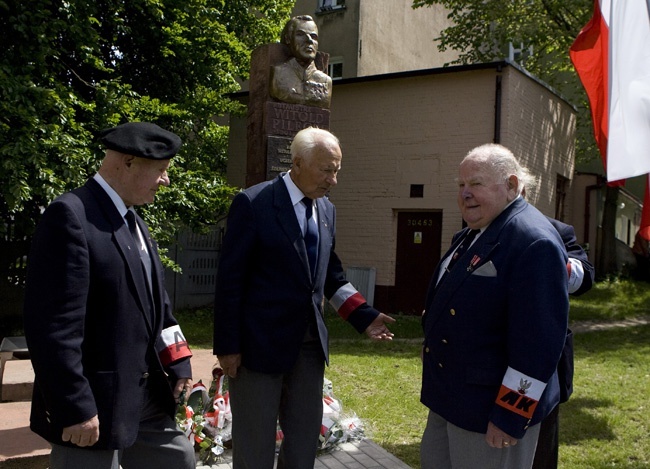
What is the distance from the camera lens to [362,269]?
45.7 feet

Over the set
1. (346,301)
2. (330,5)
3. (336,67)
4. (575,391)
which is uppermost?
(330,5)

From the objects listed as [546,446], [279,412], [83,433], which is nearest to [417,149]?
[546,446]

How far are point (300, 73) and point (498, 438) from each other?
371 cm

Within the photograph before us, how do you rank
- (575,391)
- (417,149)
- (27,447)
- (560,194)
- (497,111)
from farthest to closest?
(560,194) → (417,149) → (497,111) → (575,391) → (27,447)

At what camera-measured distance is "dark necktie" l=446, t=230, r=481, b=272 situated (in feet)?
9.14

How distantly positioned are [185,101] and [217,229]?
490 centimetres

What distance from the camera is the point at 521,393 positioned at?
2373mm

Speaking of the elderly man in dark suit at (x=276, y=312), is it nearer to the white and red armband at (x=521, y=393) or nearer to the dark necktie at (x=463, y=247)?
the dark necktie at (x=463, y=247)

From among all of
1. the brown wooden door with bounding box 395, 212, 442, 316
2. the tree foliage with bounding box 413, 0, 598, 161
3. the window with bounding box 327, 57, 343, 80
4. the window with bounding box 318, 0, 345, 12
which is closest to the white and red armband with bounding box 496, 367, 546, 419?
the brown wooden door with bounding box 395, 212, 442, 316

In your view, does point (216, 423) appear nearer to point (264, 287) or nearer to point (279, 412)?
point (279, 412)

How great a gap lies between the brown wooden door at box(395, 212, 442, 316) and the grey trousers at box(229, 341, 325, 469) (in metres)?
10.6

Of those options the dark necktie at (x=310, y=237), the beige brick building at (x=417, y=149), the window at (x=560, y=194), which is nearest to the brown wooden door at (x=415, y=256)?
the beige brick building at (x=417, y=149)

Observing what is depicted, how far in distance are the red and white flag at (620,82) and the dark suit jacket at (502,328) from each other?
1.89 metres

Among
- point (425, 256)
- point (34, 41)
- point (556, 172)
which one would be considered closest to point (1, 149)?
point (34, 41)
